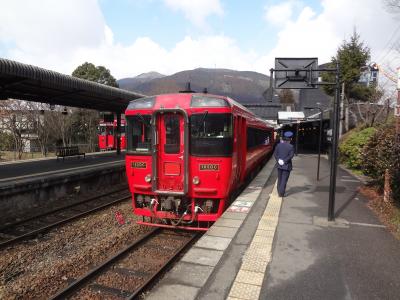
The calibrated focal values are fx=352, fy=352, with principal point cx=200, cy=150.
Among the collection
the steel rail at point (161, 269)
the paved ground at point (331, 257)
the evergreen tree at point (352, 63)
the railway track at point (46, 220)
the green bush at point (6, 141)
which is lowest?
the railway track at point (46, 220)

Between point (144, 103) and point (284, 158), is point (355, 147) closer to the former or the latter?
point (284, 158)

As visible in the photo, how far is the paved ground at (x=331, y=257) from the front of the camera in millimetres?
4027

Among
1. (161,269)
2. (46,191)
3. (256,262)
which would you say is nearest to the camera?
(256,262)

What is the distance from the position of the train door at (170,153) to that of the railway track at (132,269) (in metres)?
1.12

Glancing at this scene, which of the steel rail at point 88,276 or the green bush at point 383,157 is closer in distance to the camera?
the steel rail at point 88,276

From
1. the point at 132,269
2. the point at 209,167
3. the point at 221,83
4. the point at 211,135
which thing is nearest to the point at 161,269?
the point at 132,269

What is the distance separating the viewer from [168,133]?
7312 mm

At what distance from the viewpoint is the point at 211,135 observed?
7055 millimetres

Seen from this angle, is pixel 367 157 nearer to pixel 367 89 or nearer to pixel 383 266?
pixel 383 266

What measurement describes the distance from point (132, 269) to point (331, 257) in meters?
3.25

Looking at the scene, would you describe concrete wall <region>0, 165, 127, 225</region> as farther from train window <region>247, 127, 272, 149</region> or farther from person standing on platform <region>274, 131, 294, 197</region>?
person standing on platform <region>274, 131, 294, 197</region>

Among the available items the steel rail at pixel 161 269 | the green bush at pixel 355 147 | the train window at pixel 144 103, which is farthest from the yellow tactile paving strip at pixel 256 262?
the green bush at pixel 355 147

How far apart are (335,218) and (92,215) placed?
6473mm

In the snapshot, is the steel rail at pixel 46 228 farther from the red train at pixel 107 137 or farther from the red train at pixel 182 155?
the red train at pixel 107 137
